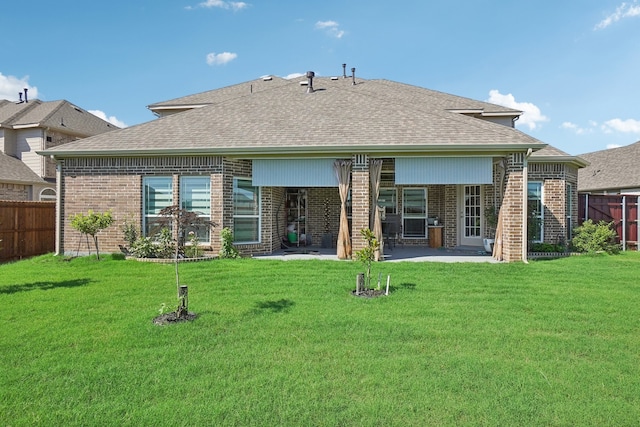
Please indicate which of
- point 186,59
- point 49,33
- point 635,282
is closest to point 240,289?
point 635,282

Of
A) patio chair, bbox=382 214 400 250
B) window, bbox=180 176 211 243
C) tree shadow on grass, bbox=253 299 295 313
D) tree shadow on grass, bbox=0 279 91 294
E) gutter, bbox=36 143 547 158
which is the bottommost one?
tree shadow on grass, bbox=253 299 295 313

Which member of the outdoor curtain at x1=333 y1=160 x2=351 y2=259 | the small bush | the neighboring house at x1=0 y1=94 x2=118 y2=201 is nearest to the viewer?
the outdoor curtain at x1=333 y1=160 x2=351 y2=259

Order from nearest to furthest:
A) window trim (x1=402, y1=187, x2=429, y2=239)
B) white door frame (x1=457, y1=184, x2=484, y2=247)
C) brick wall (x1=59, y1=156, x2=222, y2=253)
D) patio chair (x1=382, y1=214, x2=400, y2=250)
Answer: brick wall (x1=59, y1=156, x2=222, y2=253) < patio chair (x1=382, y1=214, x2=400, y2=250) < white door frame (x1=457, y1=184, x2=484, y2=247) < window trim (x1=402, y1=187, x2=429, y2=239)

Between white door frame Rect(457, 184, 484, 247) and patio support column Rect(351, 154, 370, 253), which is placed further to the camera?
white door frame Rect(457, 184, 484, 247)

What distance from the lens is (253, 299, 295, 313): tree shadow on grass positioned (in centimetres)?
581

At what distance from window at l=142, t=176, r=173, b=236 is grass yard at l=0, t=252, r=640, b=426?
327 cm

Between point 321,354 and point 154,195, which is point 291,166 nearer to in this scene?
point 154,195

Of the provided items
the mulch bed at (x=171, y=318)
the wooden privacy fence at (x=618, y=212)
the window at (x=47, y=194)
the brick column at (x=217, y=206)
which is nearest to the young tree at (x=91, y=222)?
the brick column at (x=217, y=206)

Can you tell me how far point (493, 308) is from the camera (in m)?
5.96

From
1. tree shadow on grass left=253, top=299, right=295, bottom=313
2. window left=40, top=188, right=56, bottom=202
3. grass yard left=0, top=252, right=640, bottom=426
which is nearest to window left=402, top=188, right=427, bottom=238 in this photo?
grass yard left=0, top=252, right=640, bottom=426

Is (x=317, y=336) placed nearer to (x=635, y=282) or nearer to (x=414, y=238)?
(x=635, y=282)

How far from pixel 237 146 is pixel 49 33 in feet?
25.8

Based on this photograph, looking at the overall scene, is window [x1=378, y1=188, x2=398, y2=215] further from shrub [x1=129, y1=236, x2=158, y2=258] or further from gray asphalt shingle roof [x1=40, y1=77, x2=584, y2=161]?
shrub [x1=129, y1=236, x2=158, y2=258]

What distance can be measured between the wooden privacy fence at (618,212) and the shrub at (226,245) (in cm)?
1233
